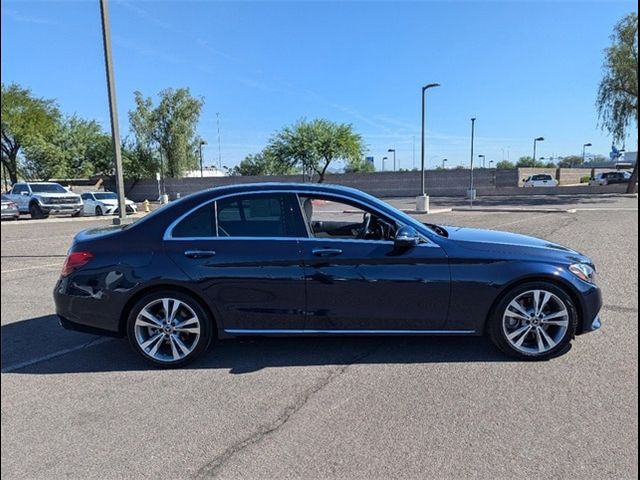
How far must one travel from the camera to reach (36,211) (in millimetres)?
24328

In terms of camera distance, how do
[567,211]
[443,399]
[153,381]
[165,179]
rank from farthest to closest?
[165,179]
[567,211]
[153,381]
[443,399]

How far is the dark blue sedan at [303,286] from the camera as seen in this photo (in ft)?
12.9

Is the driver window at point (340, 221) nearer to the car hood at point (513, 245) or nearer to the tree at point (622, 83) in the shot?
the car hood at point (513, 245)

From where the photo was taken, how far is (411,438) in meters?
2.87

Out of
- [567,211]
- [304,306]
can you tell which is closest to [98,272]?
[304,306]

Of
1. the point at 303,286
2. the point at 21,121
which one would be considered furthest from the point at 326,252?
the point at 21,121

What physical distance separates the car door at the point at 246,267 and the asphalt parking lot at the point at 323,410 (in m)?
0.42

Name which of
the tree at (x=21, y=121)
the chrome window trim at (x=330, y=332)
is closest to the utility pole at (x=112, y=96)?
the chrome window trim at (x=330, y=332)

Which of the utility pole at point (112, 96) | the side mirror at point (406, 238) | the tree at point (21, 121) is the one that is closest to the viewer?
the side mirror at point (406, 238)

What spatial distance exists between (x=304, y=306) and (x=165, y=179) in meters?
52.3

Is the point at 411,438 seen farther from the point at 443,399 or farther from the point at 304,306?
the point at 304,306

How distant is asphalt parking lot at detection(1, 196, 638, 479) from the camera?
264 cm

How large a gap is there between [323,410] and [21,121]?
4041cm

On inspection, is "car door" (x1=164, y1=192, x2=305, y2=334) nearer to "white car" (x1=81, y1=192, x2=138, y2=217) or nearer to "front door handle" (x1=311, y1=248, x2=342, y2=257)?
"front door handle" (x1=311, y1=248, x2=342, y2=257)
